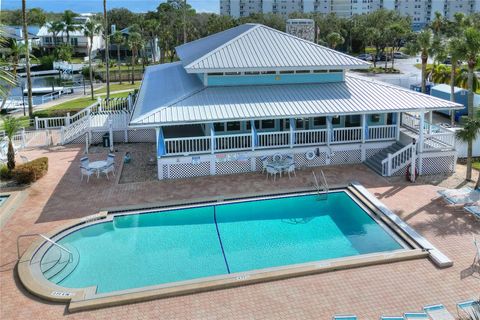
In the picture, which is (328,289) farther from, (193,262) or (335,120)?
(335,120)

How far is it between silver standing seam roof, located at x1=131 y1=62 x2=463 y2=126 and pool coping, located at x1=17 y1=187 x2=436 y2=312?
→ 26.2 feet

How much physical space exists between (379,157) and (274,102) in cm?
566

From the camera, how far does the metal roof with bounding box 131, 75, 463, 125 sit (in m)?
19.9

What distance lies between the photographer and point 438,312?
10391 millimetres

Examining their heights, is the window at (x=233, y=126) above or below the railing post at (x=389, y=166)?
above

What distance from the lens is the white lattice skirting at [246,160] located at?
2039 centimetres

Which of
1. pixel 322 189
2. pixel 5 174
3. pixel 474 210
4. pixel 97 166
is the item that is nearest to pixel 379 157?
pixel 322 189

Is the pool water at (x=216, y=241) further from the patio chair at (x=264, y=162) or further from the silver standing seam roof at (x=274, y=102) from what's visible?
the silver standing seam roof at (x=274, y=102)

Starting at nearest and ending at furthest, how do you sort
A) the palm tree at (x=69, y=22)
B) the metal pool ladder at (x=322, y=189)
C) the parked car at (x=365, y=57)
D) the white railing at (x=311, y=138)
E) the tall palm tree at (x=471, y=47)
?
the metal pool ladder at (x=322, y=189) → the tall palm tree at (x=471, y=47) → the white railing at (x=311, y=138) → the palm tree at (x=69, y=22) → the parked car at (x=365, y=57)

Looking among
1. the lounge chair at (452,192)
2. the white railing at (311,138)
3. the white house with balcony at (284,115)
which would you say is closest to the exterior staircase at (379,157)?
the white house with balcony at (284,115)

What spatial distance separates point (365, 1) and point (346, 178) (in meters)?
142

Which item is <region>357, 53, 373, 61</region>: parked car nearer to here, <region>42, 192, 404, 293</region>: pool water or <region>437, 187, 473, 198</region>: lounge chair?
<region>437, 187, 473, 198</region>: lounge chair

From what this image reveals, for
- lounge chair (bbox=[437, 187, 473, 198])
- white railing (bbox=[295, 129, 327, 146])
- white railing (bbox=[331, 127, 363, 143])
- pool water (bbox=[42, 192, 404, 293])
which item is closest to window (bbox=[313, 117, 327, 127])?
white railing (bbox=[295, 129, 327, 146])

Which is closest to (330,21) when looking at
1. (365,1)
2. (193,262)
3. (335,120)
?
(365,1)
